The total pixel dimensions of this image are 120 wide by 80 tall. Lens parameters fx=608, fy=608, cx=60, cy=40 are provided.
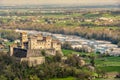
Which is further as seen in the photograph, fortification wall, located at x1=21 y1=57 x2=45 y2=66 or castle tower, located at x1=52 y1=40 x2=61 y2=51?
castle tower, located at x1=52 y1=40 x2=61 y2=51

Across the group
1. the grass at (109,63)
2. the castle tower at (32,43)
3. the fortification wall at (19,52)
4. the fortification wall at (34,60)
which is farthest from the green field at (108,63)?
the fortification wall at (19,52)

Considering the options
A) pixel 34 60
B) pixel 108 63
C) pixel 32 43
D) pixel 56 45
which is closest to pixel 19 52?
pixel 34 60

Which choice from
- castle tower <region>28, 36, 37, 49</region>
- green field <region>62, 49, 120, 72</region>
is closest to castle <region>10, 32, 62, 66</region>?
castle tower <region>28, 36, 37, 49</region>

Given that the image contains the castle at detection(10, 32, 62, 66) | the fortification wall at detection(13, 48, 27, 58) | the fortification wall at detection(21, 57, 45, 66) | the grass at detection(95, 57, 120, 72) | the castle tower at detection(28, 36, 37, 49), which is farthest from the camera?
the castle tower at detection(28, 36, 37, 49)

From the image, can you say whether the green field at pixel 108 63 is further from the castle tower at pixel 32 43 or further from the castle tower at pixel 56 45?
the castle tower at pixel 32 43

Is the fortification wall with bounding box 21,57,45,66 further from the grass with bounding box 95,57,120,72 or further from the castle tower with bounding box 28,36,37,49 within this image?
the grass with bounding box 95,57,120,72

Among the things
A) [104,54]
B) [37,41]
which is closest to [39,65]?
[37,41]

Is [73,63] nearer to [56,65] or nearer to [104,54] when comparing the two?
[56,65]

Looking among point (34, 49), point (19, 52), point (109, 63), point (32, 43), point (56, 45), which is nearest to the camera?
point (19, 52)

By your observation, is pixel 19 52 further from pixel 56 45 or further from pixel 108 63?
pixel 108 63
